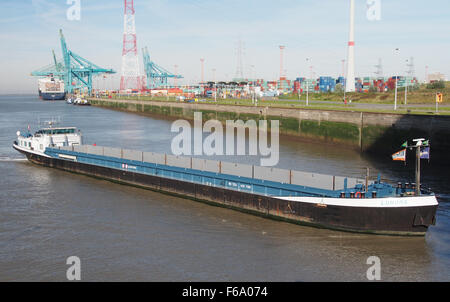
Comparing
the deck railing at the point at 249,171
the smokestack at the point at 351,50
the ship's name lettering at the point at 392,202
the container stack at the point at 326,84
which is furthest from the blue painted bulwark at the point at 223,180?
the container stack at the point at 326,84

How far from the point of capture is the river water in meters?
14.5

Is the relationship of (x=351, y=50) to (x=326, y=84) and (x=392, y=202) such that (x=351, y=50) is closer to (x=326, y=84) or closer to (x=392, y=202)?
(x=326, y=84)

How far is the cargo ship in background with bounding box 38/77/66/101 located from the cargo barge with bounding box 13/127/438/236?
520 feet

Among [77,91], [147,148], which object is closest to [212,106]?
[147,148]

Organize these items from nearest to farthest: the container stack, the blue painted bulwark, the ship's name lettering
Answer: the ship's name lettering, the blue painted bulwark, the container stack

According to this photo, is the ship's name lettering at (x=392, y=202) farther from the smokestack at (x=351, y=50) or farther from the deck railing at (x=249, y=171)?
the smokestack at (x=351, y=50)

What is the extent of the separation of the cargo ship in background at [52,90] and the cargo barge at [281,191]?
159 meters

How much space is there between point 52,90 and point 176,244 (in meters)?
179

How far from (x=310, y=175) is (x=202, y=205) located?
245 inches

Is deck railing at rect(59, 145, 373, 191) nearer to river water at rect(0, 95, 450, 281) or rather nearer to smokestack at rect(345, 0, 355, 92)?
river water at rect(0, 95, 450, 281)

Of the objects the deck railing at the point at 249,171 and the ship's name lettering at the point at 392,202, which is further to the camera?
the deck railing at the point at 249,171

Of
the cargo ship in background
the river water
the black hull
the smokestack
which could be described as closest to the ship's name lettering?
the black hull

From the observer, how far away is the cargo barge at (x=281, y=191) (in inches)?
677

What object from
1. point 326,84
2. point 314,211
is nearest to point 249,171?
point 314,211
